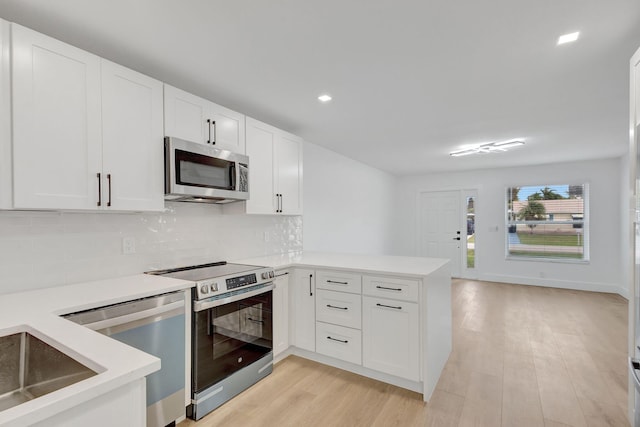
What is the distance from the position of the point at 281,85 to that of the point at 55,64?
1.39 m

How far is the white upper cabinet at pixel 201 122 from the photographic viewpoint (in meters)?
2.23

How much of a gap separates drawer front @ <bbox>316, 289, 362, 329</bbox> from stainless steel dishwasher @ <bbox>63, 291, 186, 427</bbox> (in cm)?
116

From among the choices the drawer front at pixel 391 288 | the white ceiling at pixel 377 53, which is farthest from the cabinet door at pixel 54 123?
the drawer front at pixel 391 288

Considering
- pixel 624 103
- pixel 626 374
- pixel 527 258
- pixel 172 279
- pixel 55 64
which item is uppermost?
pixel 624 103

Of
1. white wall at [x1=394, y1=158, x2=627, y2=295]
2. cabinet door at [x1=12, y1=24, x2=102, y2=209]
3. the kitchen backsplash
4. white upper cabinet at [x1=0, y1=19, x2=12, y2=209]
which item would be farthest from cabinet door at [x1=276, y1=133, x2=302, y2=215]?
white wall at [x1=394, y1=158, x2=627, y2=295]

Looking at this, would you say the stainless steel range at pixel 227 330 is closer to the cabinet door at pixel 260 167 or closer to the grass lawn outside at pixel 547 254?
the cabinet door at pixel 260 167

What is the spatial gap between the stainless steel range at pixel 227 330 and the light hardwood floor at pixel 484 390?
11cm

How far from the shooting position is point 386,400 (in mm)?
2273

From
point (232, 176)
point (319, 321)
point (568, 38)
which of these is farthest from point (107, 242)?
point (568, 38)

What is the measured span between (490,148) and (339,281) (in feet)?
10.9

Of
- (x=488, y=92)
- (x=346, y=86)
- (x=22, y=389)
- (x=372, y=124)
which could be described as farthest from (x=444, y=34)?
(x=22, y=389)

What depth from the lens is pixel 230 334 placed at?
229 centimetres

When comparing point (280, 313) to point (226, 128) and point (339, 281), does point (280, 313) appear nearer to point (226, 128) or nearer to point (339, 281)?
point (339, 281)

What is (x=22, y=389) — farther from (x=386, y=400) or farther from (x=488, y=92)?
(x=488, y=92)
